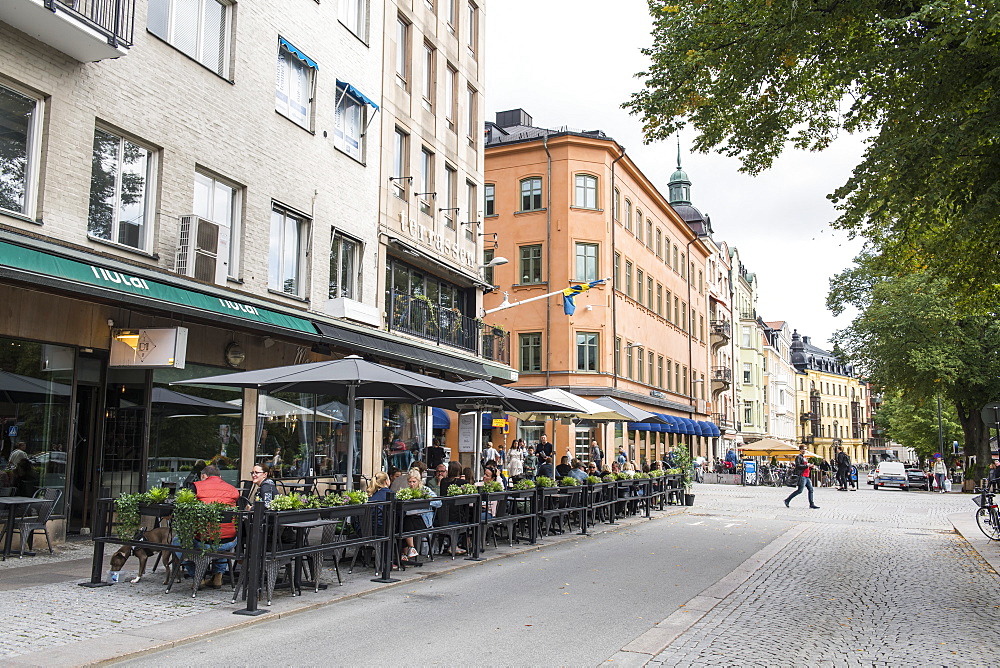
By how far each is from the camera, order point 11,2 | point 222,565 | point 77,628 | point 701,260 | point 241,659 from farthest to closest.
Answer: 1. point 701,260
2. point 11,2
3. point 222,565
4. point 77,628
5. point 241,659

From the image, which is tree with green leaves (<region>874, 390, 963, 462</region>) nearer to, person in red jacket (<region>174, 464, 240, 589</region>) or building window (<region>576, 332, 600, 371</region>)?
building window (<region>576, 332, 600, 371</region>)

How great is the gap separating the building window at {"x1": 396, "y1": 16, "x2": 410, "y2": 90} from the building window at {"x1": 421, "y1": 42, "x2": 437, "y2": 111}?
110cm

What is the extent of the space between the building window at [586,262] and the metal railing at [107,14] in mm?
27833

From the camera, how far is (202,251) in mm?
13945

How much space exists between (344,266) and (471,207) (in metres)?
7.69

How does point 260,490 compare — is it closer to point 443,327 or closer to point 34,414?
point 34,414

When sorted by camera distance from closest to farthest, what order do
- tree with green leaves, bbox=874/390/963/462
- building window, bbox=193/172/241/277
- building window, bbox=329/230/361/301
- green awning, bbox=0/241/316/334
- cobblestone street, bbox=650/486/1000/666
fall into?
1. cobblestone street, bbox=650/486/1000/666
2. green awning, bbox=0/241/316/334
3. building window, bbox=193/172/241/277
4. building window, bbox=329/230/361/301
5. tree with green leaves, bbox=874/390/963/462

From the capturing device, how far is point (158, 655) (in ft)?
21.5

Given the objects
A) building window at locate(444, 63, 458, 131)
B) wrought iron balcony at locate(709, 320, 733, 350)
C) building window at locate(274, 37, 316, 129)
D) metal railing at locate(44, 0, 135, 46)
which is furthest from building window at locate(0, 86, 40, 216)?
wrought iron balcony at locate(709, 320, 733, 350)

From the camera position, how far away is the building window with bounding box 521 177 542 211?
129 feet

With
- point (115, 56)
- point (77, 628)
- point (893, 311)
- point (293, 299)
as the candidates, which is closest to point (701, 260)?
point (893, 311)

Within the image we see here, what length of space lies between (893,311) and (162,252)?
1363 inches

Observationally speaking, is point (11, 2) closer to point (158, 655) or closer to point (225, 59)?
point (225, 59)

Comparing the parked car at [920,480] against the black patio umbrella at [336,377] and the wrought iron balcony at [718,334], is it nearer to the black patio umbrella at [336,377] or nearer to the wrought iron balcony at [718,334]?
the wrought iron balcony at [718,334]
